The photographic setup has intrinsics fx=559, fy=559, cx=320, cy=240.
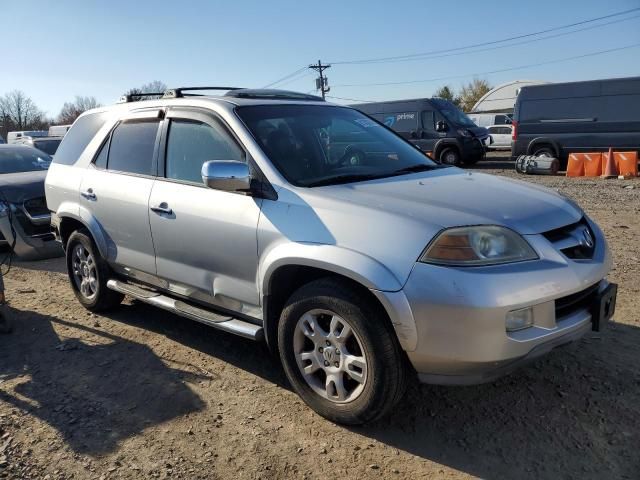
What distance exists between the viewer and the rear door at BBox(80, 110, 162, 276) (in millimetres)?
4238

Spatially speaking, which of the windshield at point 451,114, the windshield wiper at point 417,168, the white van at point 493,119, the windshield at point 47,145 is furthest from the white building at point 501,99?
the windshield wiper at point 417,168

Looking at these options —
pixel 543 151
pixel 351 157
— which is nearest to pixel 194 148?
pixel 351 157

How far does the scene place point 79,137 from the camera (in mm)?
5227

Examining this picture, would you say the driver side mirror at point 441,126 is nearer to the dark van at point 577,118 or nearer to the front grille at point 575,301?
the dark van at point 577,118

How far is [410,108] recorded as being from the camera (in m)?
18.8

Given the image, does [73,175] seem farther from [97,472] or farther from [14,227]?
[97,472]

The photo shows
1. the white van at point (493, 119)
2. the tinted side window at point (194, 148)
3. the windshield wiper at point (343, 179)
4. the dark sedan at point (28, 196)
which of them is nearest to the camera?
the windshield wiper at point (343, 179)

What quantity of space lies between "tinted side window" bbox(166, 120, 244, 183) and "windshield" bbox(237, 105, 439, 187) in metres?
0.21

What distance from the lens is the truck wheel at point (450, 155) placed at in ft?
59.6

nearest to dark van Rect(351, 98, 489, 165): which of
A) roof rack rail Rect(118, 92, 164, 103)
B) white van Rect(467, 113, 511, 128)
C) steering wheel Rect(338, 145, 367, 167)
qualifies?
white van Rect(467, 113, 511, 128)

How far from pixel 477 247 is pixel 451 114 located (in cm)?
1687

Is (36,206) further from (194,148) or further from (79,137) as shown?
(194,148)

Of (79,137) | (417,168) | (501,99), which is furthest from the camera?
(501,99)

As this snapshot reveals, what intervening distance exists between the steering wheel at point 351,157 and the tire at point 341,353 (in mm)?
1022
